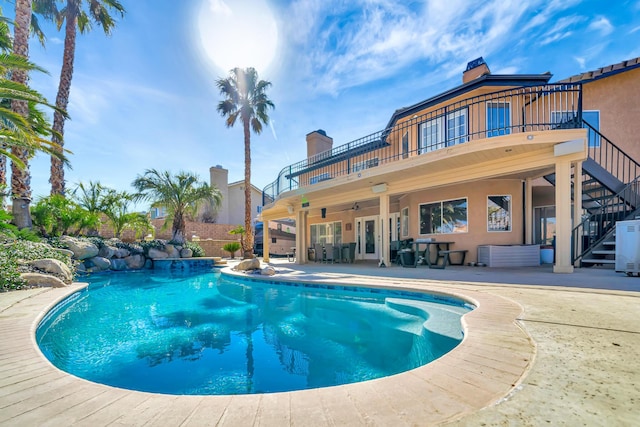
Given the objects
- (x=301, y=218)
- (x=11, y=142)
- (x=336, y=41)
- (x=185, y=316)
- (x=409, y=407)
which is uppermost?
(x=336, y=41)

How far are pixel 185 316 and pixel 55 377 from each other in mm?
3532

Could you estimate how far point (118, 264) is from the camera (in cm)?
1241

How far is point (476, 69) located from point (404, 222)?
6.86m

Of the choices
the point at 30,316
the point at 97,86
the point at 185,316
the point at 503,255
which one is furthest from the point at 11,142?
the point at 503,255

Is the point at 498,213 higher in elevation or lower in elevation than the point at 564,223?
higher

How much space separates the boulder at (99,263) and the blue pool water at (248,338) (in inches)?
222

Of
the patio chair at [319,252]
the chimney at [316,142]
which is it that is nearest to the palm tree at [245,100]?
the chimney at [316,142]

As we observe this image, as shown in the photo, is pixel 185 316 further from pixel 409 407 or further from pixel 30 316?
pixel 409 407

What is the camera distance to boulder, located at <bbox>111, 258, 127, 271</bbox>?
1216cm

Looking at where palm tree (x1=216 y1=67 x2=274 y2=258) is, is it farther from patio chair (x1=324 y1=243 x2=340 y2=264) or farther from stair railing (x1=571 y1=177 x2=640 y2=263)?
stair railing (x1=571 y1=177 x2=640 y2=263)

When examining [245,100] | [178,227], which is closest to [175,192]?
[178,227]

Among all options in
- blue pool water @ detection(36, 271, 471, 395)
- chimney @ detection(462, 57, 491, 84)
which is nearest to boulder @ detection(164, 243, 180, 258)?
blue pool water @ detection(36, 271, 471, 395)

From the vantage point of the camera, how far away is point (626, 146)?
32.7 ft

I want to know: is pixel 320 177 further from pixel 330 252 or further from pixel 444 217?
pixel 444 217
